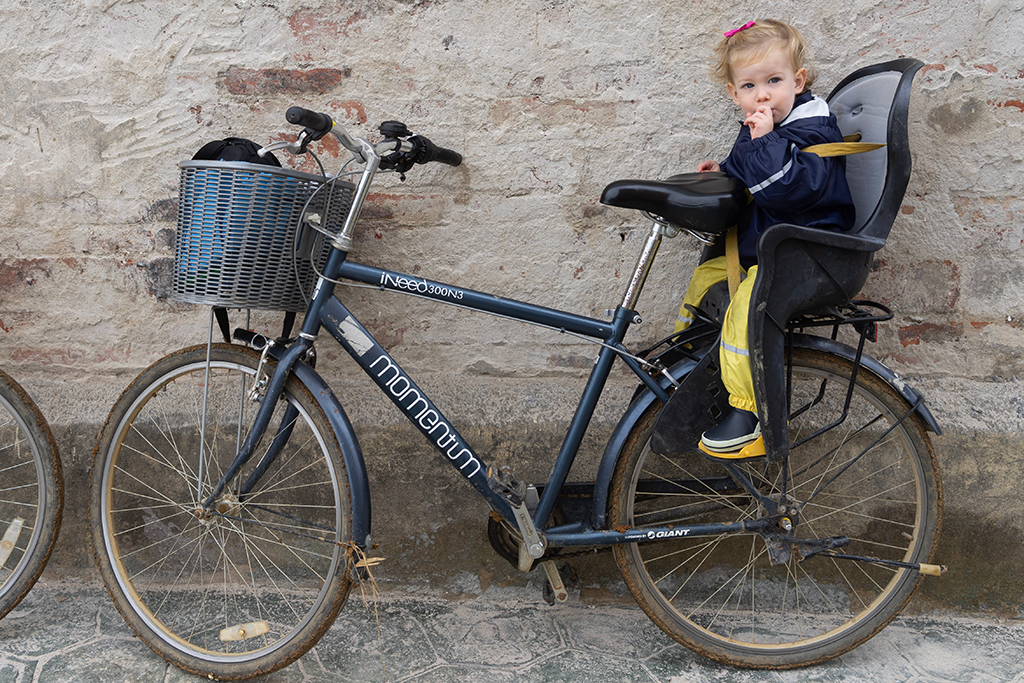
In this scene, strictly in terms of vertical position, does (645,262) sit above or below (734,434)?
above

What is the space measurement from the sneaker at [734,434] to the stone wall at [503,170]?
57 cm

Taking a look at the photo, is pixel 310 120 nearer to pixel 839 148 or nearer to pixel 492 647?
pixel 839 148

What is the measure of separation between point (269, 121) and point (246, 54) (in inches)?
9.1

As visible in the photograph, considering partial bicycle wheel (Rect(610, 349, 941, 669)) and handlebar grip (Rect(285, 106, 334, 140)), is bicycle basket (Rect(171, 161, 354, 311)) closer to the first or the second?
handlebar grip (Rect(285, 106, 334, 140))

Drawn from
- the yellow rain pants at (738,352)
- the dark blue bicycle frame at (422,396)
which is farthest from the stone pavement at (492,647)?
the yellow rain pants at (738,352)

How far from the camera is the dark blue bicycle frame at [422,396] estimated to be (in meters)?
1.92

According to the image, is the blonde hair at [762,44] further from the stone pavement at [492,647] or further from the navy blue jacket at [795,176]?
the stone pavement at [492,647]

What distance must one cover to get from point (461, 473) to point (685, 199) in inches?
39.7

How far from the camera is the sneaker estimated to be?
1.84 meters

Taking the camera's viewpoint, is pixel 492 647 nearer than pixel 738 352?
No

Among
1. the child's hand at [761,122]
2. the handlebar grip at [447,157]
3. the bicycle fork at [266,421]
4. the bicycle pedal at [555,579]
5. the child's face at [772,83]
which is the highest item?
the child's face at [772,83]

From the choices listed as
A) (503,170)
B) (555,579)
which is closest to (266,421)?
(555,579)

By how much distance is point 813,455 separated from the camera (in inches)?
93.0

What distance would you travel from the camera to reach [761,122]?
72.1 inches
